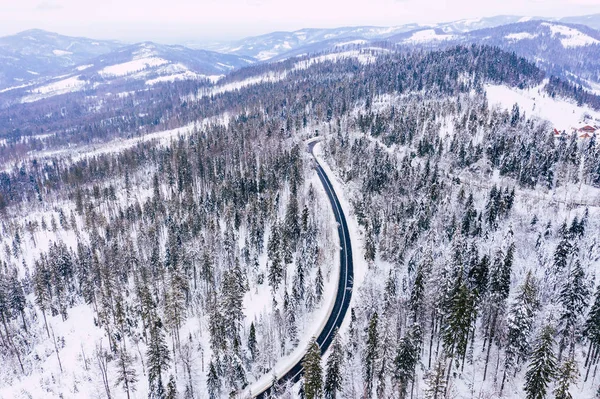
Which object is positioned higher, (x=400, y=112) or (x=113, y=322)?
(x=400, y=112)

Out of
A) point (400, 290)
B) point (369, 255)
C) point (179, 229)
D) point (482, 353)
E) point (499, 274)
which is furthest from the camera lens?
point (179, 229)

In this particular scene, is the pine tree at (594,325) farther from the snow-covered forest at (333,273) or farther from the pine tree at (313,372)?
the pine tree at (313,372)

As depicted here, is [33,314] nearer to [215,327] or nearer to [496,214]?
[215,327]

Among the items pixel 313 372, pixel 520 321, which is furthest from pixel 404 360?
pixel 520 321

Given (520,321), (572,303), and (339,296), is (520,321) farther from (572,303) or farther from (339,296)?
(339,296)

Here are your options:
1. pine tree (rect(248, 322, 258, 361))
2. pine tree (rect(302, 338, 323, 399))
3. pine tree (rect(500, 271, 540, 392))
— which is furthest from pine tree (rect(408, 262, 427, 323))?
pine tree (rect(248, 322, 258, 361))

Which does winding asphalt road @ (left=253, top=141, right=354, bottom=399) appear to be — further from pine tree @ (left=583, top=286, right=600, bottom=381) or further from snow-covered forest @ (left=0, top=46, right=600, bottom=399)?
pine tree @ (left=583, top=286, right=600, bottom=381)

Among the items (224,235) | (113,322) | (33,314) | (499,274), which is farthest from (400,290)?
Answer: (33,314)
